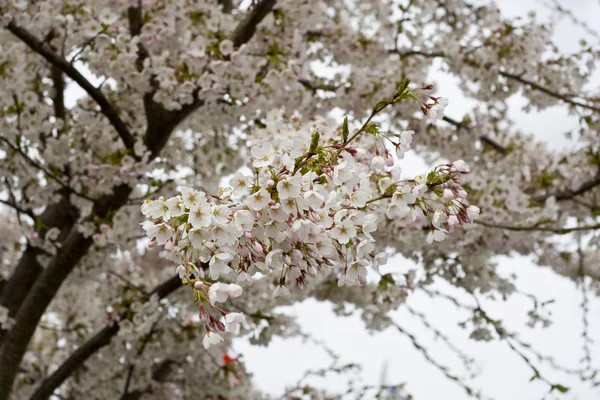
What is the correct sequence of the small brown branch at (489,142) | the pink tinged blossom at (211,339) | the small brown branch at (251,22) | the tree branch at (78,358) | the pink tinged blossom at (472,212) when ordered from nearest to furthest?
the pink tinged blossom at (211,339)
the pink tinged blossom at (472,212)
the small brown branch at (251,22)
the tree branch at (78,358)
the small brown branch at (489,142)

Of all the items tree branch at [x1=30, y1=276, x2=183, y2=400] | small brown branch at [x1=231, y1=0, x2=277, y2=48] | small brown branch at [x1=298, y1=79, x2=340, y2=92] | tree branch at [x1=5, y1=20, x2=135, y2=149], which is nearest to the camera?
tree branch at [x1=5, y1=20, x2=135, y2=149]

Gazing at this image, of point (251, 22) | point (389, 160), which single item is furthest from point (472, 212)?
point (251, 22)

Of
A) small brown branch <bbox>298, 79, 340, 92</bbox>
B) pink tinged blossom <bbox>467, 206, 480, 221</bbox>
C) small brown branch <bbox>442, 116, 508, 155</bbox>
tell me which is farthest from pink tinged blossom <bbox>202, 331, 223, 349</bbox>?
small brown branch <bbox>442, 116, 508, 155</bbox>

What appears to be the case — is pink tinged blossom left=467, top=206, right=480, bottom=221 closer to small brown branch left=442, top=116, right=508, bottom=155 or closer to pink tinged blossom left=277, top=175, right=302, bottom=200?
pink tinged blossom left=277, top=175, right=302, bottom=200

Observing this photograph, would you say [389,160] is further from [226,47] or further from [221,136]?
[221,136]

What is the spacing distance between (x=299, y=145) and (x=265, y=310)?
3.24 metres

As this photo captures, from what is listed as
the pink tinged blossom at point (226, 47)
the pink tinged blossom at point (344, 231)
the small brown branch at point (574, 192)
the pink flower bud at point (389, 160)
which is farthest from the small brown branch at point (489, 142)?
the pink tinged blossom at point (344, 231)

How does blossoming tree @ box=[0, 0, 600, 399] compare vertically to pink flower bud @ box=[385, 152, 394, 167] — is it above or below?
above

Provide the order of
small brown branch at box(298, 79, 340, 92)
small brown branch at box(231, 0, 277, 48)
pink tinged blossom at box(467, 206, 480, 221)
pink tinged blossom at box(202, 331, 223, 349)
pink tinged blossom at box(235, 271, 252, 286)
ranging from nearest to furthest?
pink tinged blossom at box(202, 331, 223, 349)
pink tinged blossom at box(235, 271, 252, 286)
pink tinged blossom at box(467, 206, 480, 221)
small brown branch at box(231, 0, 277, 48)
small brown branch at box(298, 79, 340, 92)

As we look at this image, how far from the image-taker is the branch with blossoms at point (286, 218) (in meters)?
1.21

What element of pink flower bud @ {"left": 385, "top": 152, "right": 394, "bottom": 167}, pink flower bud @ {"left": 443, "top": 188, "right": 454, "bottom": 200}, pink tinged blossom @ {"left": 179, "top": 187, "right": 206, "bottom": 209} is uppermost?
pink flower bud @ {"left": 385, "top": 152, "right": 394, "bottom": 167}

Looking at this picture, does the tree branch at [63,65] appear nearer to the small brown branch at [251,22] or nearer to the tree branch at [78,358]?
the small brown branch at [251,22]

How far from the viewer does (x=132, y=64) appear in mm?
→ 3350

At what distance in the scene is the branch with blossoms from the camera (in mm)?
1211
